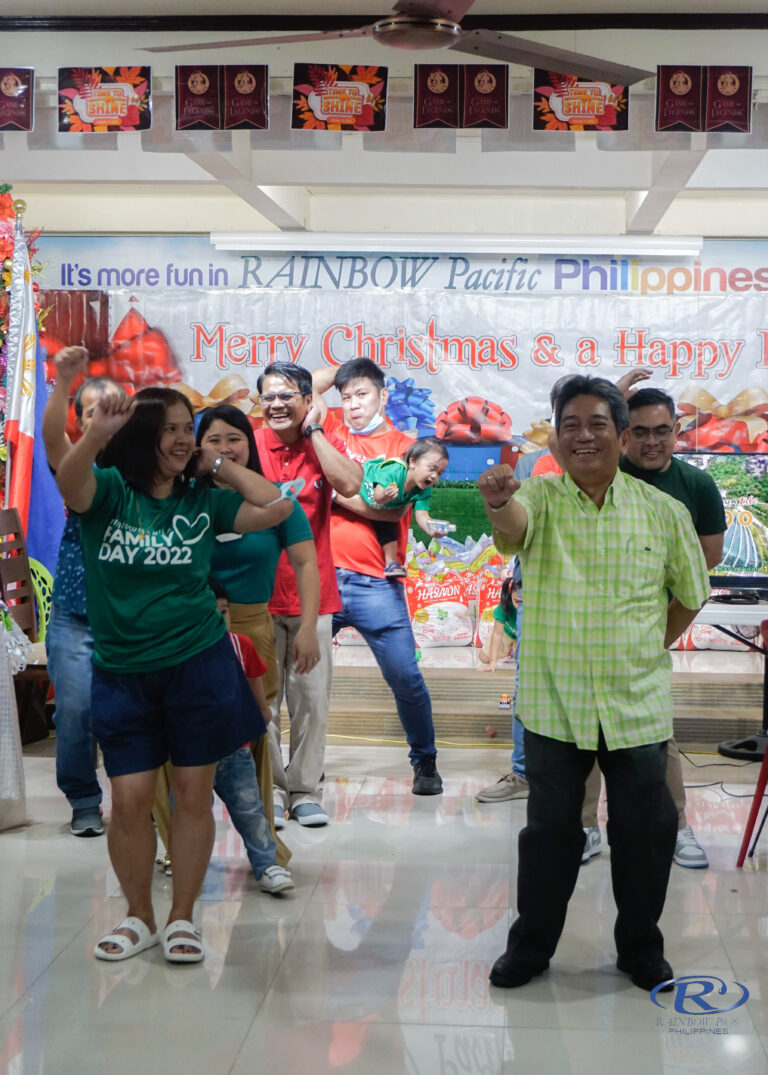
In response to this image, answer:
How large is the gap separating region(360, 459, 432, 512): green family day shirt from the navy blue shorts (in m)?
1.68

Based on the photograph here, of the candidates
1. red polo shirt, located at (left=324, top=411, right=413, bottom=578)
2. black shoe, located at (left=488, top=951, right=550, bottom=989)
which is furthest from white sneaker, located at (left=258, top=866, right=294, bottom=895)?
red polo shirt, located at (left=324, top=411, right=413, bottom=578)

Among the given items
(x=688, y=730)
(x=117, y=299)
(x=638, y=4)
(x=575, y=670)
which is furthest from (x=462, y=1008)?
(x=117, y=299)

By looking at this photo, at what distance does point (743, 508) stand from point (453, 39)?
4.48 meters

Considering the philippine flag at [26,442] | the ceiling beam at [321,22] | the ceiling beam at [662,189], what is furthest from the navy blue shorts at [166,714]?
the ceiling beam at [321,22]

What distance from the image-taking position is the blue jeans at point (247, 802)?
336 cm

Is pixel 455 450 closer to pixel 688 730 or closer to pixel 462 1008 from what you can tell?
pixel 688 730

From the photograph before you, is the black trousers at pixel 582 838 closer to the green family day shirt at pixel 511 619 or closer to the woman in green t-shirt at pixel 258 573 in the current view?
the woman in green t-shirt at pixel 258 573

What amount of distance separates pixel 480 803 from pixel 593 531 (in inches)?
83.0

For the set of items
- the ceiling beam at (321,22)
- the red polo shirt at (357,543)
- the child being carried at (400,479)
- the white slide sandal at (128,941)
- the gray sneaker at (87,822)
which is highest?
the ceiling beam at (321,22)

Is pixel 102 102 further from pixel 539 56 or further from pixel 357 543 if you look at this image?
pixel 357 543

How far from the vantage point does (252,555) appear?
12.0 ft

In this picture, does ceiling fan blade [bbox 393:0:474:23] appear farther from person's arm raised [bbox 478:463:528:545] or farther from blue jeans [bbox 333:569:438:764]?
blue jeans [bbox 333:569:438:764]

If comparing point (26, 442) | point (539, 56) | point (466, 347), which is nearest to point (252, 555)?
point (539, 56)

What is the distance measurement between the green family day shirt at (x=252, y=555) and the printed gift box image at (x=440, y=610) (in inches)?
152
